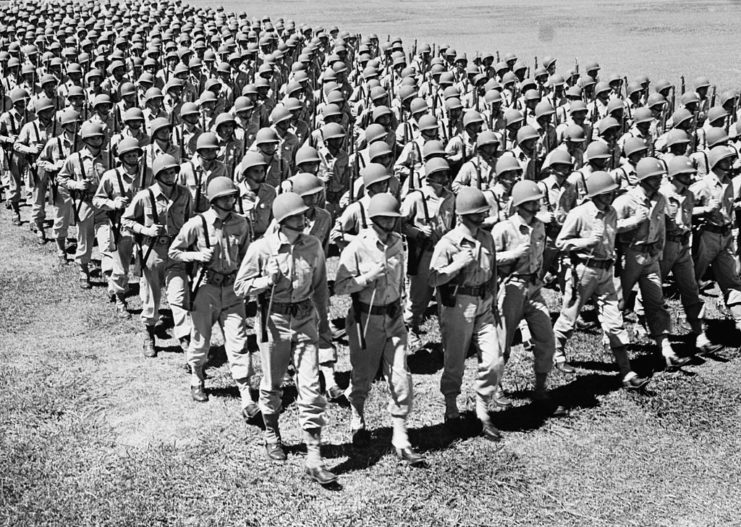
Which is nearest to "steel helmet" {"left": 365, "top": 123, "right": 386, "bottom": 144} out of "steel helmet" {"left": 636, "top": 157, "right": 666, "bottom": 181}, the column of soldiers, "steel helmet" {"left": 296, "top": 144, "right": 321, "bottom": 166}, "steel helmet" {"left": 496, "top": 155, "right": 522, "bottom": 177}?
the column of soldiers

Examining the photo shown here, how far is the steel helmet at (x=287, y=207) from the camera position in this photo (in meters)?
7.51

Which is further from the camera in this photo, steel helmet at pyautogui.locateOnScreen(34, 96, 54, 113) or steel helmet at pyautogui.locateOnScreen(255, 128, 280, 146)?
steel helmet at pyautogui.locateOnScreen(34, 96, 54, 113)

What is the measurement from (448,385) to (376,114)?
604 centimetres

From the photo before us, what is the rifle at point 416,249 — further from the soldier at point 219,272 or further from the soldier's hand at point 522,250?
the soldier at point 219,272

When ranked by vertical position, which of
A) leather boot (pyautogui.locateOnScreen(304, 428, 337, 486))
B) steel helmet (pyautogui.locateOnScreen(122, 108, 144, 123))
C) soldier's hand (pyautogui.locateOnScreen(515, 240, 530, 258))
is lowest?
leather boot (pyautogui.locateOnScreen(304, 428, 337, 486))

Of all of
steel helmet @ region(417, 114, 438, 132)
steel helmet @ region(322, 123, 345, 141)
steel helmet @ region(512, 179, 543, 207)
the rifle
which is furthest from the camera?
steel helmet @ region(417, 114, 438, 132)

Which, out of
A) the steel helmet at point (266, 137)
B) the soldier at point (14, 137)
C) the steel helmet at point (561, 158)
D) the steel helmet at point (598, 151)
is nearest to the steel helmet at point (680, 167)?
the steel helmet at point (598, 151)

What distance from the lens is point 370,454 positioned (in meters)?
8.09

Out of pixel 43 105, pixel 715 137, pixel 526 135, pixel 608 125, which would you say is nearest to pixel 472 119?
pixel 526 135

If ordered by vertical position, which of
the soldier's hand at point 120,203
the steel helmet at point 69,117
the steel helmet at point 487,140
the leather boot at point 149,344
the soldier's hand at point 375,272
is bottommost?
the leather boot at point 149,344

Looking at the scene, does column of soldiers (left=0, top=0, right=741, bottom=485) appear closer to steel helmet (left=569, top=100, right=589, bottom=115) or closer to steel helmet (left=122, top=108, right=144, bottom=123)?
steel helmet (left=569, top=100, right=589, bottom=115)

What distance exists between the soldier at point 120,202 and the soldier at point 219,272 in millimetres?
2614

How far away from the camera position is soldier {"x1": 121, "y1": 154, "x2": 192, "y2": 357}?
31.3ft

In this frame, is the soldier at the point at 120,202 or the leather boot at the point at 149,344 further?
the soldier at the point at 120,202
